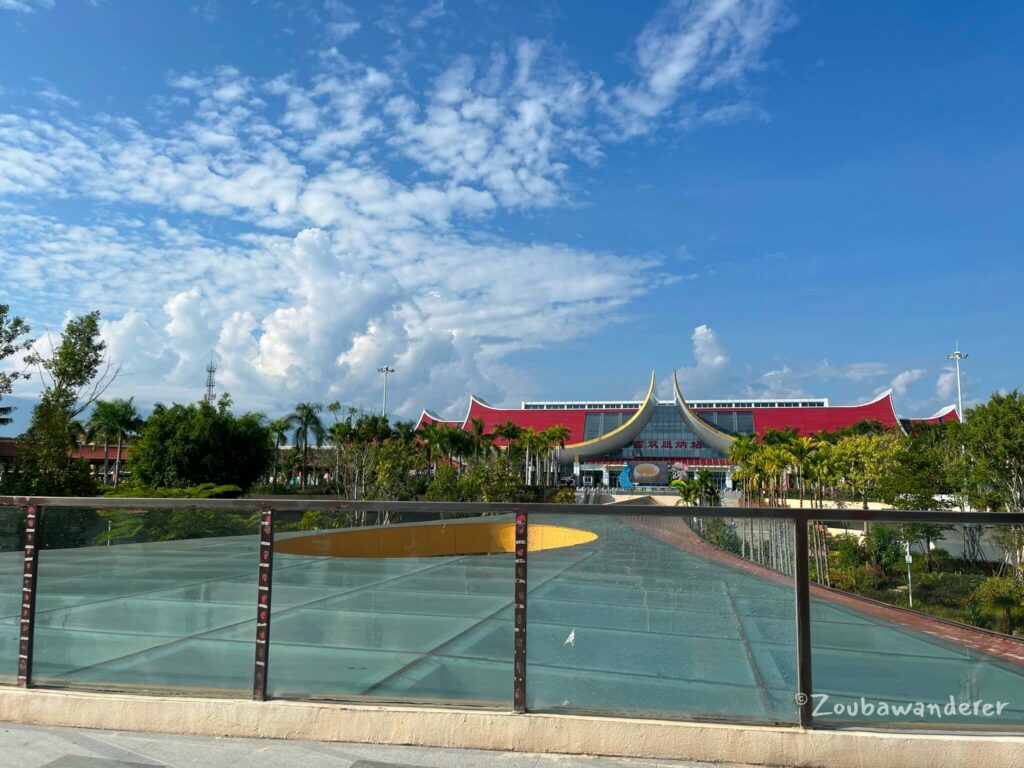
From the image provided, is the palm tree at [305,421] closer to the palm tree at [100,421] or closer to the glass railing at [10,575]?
the palm tree at [100,421]

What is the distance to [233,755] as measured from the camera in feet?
15.2

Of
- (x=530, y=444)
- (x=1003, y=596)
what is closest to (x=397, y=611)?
(x=1003, y=596)

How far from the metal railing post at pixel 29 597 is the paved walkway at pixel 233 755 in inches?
21.8

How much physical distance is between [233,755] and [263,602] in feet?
3.14

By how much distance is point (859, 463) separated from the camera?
4947 centimetres

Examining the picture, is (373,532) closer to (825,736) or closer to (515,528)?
(515,528)

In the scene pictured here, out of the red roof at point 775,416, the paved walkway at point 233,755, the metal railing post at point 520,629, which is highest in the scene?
the red roof at point 775,416

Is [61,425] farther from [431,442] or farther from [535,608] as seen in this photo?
[431,442]

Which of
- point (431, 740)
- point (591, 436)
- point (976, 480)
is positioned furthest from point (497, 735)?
point (591, 436)

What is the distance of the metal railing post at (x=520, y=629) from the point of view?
479cm

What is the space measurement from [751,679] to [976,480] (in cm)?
2959

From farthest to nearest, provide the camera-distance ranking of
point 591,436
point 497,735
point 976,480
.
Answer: point 591,436
point 976,480
point 497,735

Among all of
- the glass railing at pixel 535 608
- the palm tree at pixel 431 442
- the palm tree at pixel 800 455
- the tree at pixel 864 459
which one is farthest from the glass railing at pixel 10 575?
the palm tree at pixel 431 442

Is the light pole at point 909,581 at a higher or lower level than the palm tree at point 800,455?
lower
